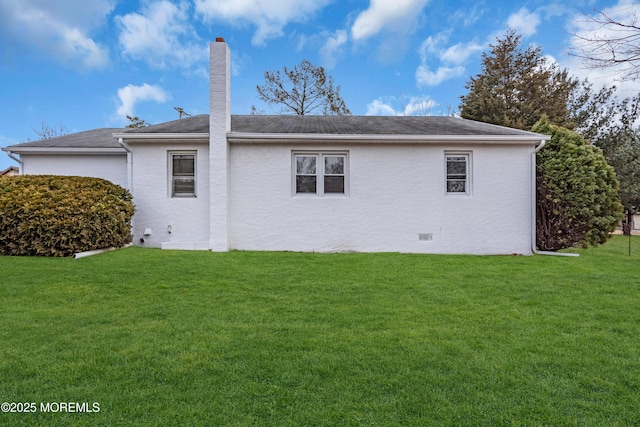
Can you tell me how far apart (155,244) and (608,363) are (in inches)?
372

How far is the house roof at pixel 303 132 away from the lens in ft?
29.3

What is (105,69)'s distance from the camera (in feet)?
56.7

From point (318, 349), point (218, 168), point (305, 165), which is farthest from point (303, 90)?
point (318, 349)

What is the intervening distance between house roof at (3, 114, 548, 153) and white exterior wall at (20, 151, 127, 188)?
0.28m

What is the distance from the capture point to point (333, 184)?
9.41 metres

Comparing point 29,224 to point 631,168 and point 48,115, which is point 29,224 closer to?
point 48,115

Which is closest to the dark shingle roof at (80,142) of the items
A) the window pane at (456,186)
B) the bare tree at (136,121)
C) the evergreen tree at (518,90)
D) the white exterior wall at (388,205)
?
the white exterior wall at (388,205)

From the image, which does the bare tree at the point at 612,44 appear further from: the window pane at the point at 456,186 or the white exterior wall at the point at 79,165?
the white exterior wall at the point at 79,165

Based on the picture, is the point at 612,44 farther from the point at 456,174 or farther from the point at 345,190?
the point at 345,190

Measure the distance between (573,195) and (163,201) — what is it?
11.0 m

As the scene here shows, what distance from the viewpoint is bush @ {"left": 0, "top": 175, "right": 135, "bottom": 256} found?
24.1 feet

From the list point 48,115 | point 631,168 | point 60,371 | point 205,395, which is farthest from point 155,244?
point 631,168

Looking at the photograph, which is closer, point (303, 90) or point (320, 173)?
point (320, 173)

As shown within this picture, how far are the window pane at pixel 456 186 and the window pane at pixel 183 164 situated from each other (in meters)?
7.17
